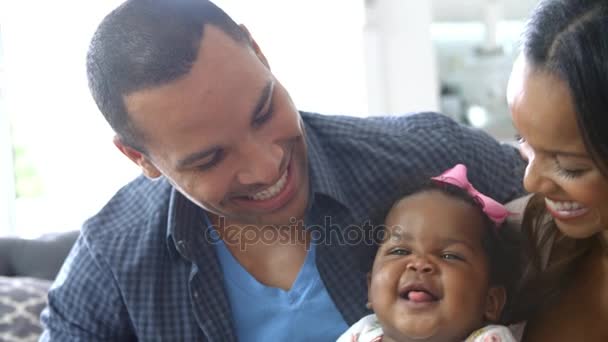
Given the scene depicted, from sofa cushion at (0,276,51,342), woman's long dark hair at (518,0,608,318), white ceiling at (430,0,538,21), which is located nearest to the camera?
woman's long dark hair at (518,0,608,318)

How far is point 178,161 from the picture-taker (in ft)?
4.42

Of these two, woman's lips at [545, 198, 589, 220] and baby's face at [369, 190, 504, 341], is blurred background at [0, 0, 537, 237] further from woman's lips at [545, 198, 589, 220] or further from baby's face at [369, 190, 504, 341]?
woman's lips at [545, 198, 589, 220]

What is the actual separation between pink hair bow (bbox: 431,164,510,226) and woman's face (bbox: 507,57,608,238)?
0.80 ft

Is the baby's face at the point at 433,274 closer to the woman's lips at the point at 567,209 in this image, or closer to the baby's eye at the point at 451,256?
the baby's eye at the point at 451,256

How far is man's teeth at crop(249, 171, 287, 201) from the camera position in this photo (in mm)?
1380

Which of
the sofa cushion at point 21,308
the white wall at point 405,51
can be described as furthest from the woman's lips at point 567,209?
the white wall at point 405,51

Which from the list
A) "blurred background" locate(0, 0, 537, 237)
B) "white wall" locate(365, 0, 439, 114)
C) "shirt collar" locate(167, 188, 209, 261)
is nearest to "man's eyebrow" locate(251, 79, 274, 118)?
"shirt collar" locate(167, 188, 209, 261)

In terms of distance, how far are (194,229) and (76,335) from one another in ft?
1.03

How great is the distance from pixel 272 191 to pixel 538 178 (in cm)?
53

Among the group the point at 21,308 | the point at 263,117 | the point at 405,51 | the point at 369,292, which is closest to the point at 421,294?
the point at 369,292

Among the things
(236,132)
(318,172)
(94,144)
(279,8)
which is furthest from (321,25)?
(236,132)

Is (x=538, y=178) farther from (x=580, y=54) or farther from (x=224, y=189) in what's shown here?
(x=224, y=189)

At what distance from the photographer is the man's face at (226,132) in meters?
1.28

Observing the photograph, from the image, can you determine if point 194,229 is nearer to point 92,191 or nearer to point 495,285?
point 495,285
